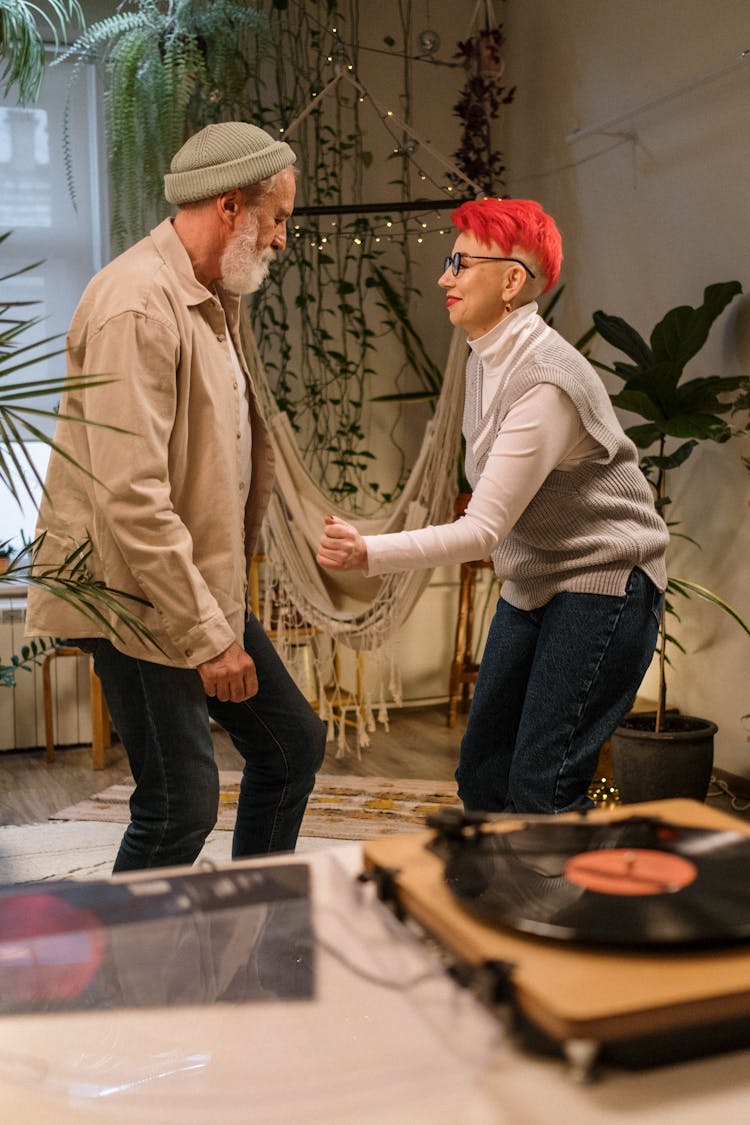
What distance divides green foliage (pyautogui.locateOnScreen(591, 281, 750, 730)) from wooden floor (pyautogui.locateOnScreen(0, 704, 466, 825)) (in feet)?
2.85

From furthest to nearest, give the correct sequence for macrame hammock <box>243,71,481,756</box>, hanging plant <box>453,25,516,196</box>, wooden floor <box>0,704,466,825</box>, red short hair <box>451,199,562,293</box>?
hanging plant <box>453,25,516,196</box> < macrame hammock <box>243,71,481,756</box> < wooden floor <box>0,704,466,825</box> < red short hair <box>451,199,562,293</box>

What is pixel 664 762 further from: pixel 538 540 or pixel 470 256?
pixel 470 256

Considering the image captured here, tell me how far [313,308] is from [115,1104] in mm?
4018

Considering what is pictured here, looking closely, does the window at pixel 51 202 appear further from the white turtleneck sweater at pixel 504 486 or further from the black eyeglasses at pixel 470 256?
the white turtleneck sweater at pixel 504 486

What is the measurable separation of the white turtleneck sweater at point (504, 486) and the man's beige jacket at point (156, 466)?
0.23 metres

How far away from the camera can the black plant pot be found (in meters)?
3.10

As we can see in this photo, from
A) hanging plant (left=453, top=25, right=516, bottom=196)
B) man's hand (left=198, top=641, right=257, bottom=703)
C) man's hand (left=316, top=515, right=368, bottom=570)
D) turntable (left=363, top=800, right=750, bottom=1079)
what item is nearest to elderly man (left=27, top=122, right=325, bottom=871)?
man's hand (left=198, top=641, right=257, bottom=703)

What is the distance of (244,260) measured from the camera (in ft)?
5.80

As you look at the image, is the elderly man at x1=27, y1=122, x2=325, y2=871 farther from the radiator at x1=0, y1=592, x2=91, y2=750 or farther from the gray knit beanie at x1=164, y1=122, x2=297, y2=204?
the radiator at x1=0, y1=592, x2=91, y2=750

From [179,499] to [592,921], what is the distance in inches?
Result: 45.4

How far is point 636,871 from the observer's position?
0.72 metres

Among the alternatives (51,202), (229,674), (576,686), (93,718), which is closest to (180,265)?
(229,674)

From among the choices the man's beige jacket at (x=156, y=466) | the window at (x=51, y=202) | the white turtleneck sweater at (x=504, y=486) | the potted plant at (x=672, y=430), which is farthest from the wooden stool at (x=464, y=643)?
the man's beige jacket at (x=156, y=466)

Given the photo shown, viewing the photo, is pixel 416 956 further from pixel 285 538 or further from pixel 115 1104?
pixel 285 538
